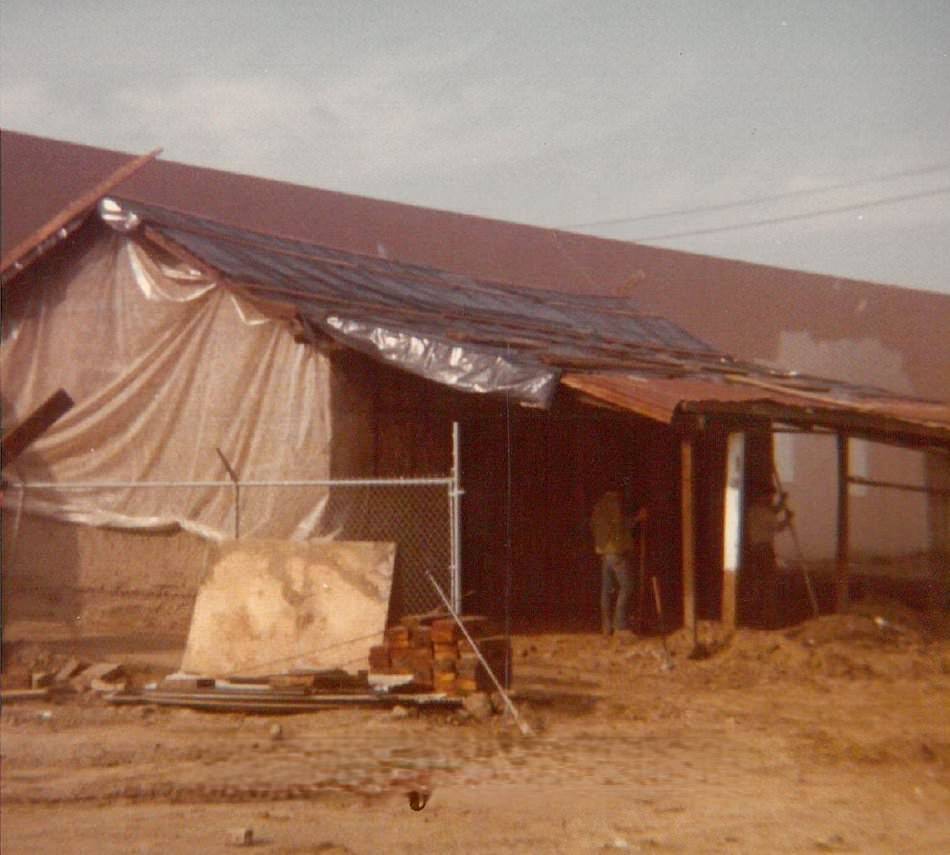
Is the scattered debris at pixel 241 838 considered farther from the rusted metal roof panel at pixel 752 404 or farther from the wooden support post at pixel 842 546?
the wooden support post at pixel 842 546

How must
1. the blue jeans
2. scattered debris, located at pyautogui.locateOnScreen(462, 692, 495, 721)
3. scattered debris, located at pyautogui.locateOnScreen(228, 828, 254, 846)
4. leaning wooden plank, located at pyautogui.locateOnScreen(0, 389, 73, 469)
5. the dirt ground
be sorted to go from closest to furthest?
1. scattered debris, located at pyautogui.locateOnScreen(228, 828, 254, 846)
2. the dirt ground
3. leaning wooden plank, located at pyautogui.locateOnScreen(0, 389, 73, 469)
4. scattered debris, located at pyautogui.locateOnScreen(462, 692, 495, 721)
5. the blue jeans

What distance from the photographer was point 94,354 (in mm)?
14953

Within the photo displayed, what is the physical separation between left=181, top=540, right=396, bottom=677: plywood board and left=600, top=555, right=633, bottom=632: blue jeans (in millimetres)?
3563

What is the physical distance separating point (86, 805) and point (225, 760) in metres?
1.28

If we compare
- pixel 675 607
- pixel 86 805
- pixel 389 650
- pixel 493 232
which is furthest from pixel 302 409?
pixel 493 232

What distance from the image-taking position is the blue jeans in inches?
522

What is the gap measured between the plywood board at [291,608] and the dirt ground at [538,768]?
2.65ft

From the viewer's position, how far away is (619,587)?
1355 centimetres

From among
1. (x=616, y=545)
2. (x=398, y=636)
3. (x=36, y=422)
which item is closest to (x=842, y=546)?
(x=616, y=545)

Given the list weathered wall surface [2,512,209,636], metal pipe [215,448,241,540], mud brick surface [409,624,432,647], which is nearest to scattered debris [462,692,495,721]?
mud brick surface [409,624,432,647]

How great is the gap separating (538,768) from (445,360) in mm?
5818

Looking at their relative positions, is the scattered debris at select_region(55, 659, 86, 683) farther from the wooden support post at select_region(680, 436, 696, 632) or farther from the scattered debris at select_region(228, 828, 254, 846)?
the wooden support post at select_region(680, 436, 696, 632)

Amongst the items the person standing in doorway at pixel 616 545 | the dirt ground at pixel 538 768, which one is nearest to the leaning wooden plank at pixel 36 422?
the dirt ground at pixel 538 768

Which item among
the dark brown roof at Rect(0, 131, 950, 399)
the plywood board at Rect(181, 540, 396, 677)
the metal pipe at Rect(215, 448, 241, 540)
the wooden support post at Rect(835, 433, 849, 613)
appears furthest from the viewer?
the dark brown roof at Rect(0, 131, 950, 399)
